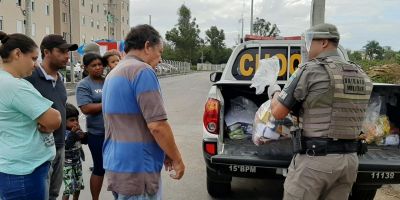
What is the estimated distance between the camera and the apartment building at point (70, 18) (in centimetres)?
3859

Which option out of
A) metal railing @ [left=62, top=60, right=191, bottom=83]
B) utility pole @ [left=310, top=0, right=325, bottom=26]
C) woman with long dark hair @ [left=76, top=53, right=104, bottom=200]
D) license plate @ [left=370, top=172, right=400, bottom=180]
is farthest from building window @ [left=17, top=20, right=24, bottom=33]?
license plate @ [left=370, top=172, right=400, bottom=180]

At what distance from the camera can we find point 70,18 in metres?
42.7

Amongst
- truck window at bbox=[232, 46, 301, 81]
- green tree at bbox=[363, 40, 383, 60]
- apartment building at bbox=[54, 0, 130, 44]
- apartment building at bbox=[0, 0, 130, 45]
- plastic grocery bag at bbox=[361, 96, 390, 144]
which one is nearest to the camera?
plastic grocery bag at bbox=[361, 96, 390, 144]

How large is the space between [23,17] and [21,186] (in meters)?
41.7

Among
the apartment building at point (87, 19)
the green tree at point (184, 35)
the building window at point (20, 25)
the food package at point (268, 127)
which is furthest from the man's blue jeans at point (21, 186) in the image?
the green tree at point (184, 35)

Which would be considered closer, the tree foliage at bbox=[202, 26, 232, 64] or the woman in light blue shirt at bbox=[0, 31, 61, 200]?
the woman in light blue shirt at bbox=[0, 31, 61, 200]

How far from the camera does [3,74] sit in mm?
2744

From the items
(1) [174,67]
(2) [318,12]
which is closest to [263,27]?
(1) [174,67]

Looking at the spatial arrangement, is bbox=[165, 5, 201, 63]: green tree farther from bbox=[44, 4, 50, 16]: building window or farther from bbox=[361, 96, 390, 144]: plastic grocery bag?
bbox=[361, 96, 390, 144]: plastic grocery bag

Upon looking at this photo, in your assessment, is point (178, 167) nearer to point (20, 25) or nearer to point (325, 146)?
point (325, 146)

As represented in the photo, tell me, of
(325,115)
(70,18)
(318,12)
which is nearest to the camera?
(325,115)

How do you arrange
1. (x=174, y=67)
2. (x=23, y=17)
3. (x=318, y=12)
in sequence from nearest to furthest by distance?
(x=318, y=12)
(x=23, y=17)
(x=174, y=67)

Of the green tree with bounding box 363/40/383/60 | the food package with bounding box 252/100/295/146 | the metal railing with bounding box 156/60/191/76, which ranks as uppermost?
the green tree with bounding box 363/40/383/60

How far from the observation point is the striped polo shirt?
106 inches
